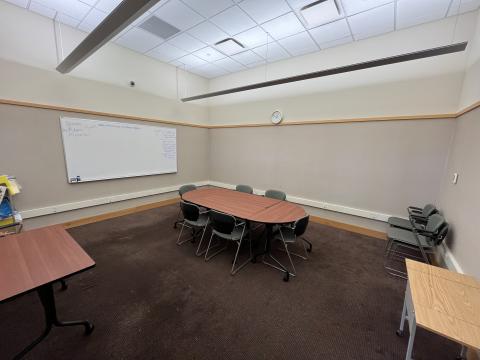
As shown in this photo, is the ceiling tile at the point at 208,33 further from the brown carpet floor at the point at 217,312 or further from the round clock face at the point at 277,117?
the brown carpet floor at the point at 217,312

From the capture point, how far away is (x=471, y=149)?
88.0 inches

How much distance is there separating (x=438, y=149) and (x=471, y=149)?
957mm

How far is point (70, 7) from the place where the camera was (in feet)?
9.36

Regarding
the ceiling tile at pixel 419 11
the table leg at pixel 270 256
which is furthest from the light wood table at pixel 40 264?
the ceiling tile at pixel 419 11

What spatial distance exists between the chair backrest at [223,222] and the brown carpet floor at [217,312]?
51 centimetres

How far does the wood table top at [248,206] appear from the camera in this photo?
99.7 inches

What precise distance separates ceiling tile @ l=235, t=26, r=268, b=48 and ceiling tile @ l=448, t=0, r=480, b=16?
2521 millimetres

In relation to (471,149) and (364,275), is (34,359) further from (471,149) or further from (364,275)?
(471,149)

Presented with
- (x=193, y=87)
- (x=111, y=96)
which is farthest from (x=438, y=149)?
(x=111, y=96)

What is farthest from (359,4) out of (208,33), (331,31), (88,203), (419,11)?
(88,203)

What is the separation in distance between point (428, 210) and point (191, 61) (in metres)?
5.38

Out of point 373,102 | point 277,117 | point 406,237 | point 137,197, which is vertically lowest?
point 137,197

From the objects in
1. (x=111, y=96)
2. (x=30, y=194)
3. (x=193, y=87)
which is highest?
(x=193, y=87)

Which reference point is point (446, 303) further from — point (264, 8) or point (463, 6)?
point (463, 6)
